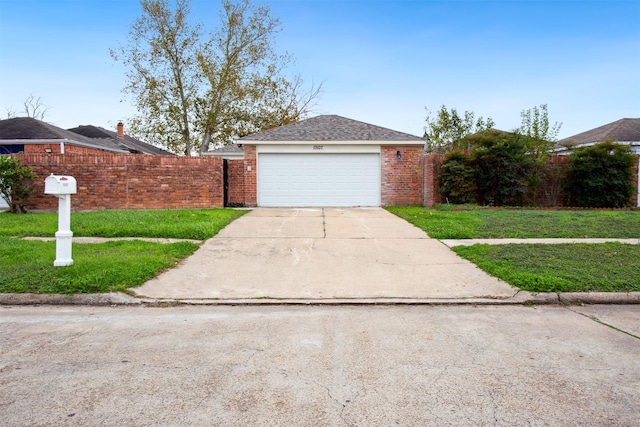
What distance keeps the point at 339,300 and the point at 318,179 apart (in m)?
12.3

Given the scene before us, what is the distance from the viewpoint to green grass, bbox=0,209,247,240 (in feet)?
33.5

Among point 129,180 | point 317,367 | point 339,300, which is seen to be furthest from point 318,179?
point 317,367

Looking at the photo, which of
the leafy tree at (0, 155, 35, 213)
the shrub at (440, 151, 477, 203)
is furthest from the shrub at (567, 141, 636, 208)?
the leafy tree at (0, 155, 35, 213)

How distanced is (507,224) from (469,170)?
522cm

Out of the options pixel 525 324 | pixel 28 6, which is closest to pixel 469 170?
pixel 525 324

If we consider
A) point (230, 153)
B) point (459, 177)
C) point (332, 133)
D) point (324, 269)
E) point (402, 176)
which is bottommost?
point (324, 269)

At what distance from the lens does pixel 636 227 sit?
1113 cm

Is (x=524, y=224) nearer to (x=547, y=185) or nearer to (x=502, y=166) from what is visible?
(x=502, y=166)

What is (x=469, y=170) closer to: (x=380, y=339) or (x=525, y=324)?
(x=525, y=324)

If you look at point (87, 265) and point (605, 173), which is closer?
point (87, 265)

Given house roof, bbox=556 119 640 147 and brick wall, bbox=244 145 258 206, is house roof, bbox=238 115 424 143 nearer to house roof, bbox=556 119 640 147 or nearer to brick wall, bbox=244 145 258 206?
brick wall, bbox=244 145 258 206

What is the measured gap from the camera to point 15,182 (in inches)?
570

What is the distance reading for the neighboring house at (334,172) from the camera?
1795 cm

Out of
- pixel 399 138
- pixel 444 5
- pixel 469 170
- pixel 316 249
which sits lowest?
pixel 316 249
